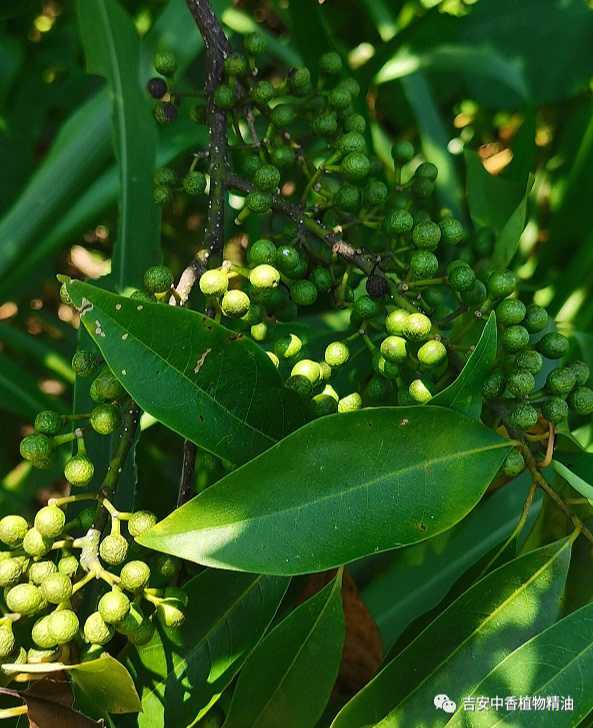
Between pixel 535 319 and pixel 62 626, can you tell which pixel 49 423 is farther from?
pixel 535 319

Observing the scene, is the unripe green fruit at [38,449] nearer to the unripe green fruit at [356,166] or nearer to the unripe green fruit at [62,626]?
the unripe green fruit at [62,626]

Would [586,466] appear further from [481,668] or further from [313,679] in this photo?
[313,679]

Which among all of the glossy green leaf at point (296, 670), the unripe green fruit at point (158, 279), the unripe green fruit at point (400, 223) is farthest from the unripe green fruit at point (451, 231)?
the glossy green leaf at point (296, 670)

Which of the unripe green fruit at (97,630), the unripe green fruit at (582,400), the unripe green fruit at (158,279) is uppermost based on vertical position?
the unripe green fruit at (158,279)

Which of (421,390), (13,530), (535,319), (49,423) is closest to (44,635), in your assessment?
(13,530)

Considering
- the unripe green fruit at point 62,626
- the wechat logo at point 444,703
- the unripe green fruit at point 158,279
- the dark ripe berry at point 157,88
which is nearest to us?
the unripe green fruit at point 62,626

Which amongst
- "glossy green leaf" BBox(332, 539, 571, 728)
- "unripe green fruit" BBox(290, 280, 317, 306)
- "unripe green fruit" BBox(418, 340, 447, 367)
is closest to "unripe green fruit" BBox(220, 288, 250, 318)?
"unripe green fruit" BBox(290, 280, 317, 306)

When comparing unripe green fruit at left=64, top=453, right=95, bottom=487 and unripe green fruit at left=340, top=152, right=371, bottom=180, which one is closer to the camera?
unripe green fruit at left=64, top=453, right=95, bottom=487

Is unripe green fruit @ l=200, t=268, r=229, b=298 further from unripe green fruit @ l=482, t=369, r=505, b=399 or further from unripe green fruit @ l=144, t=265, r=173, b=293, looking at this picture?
unripe green fruit @ l=482, t=369, r=505, b=399
